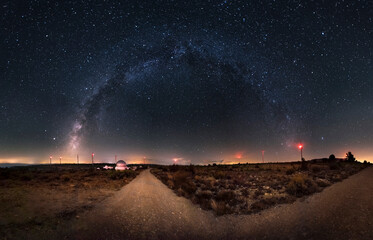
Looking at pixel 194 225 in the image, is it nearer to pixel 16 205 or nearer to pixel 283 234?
pixel 283 234

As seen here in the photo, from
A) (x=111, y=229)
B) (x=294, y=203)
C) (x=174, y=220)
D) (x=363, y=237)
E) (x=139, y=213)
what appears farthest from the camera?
(x=294, y=203)

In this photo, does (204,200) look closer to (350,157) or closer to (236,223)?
(236,223)

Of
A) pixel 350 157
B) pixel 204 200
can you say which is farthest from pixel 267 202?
pixel 350 157

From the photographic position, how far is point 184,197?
1352 centimetres

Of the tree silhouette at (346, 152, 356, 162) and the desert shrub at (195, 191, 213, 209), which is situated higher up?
the desert shrub at (195, 191, 213, 209)

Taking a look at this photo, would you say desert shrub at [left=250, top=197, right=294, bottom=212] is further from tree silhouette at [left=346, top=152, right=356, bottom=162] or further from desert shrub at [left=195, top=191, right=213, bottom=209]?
tree silhouette at [left=346, top=152, right=356, bottom=162]

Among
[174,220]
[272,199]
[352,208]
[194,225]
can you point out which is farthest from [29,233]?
[352,208]

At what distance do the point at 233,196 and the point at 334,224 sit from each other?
220 inches

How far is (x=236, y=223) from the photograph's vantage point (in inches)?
308

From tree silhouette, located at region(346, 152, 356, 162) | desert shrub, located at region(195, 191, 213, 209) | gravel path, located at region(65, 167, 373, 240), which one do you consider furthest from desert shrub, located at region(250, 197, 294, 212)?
tree silhouette, located at region(346, 152, 356, 162)

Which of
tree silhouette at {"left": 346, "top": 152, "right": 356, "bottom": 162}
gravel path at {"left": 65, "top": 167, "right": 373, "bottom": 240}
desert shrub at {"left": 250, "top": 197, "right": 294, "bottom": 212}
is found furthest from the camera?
tree silhouette at {"left": 346, "top": 152, "right": 356, "bottom": 162}

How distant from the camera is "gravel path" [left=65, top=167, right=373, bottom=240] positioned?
6.48 m

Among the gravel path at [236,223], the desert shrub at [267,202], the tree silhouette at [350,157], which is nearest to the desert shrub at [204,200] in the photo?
the gravel path at [236,223]

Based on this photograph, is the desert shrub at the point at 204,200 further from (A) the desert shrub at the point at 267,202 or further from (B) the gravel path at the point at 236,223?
(A) the desert shrub at the point at 267,202
